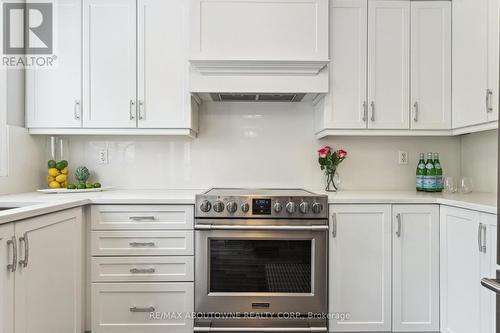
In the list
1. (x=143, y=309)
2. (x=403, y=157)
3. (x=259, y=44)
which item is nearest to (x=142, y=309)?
(x=143, y=309)

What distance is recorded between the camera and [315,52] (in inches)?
89.7

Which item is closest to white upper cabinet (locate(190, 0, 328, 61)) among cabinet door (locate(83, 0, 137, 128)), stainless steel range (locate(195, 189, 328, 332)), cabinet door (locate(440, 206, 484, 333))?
Answer: cabinet door (locate(83, 0, 137, 128))

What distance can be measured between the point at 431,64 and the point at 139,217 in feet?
7.30

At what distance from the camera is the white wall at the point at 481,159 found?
93.7 inches

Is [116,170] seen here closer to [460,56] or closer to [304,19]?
[304,19]

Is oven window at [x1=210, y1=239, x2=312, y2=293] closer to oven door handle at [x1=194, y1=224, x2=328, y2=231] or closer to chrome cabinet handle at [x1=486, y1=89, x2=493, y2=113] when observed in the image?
oven door handle at [x1=194, y1=224, x2=328, y2=231]

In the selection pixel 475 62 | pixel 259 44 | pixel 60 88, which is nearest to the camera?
pixel 475 62

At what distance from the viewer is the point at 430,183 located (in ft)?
8.05

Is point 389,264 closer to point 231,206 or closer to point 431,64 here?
point 231,206

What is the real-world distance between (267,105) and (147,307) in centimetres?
168

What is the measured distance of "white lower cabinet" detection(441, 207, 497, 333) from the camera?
1662 mm

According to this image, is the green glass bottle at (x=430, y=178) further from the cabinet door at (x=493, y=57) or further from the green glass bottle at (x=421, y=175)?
the cabinet door at (x=493, y=57)

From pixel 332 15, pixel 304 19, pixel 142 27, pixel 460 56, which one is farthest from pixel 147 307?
pixel 460 56

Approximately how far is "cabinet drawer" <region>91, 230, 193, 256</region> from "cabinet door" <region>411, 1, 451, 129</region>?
69.6 inches
